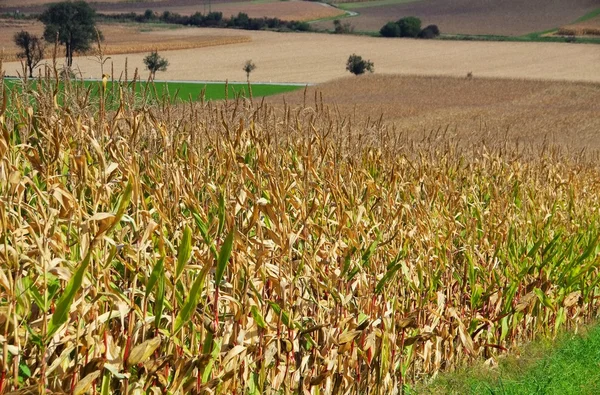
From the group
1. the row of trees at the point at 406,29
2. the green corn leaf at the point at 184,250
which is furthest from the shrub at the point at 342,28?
the green corn leaf at the point at 184,250

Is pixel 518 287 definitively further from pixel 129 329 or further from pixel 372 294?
pixel 129 329

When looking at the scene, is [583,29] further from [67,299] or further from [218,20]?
[67,299]

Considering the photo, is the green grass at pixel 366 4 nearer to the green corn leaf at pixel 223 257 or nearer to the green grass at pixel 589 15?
the green grass at pixel 589 15

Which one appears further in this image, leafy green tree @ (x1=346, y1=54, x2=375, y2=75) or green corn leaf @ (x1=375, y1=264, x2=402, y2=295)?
leafy green tree @ (x1=346, y1=54, x2=375, y2=75)

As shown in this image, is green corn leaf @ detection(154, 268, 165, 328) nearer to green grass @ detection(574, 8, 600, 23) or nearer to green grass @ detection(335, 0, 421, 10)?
green grass @ detection(574, 8, 600, 23)

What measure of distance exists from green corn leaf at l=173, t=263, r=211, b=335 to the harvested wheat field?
927 inches

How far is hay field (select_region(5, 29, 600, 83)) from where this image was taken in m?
69.2

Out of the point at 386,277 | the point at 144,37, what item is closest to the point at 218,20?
the point at 144,37

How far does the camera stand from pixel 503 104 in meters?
46.1

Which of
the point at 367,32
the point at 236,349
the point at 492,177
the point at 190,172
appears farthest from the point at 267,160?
the point at 367,32

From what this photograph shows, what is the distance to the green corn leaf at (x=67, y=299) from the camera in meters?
3.80

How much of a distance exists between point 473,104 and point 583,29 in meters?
55.7

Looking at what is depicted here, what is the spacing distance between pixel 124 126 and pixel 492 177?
4449 mm

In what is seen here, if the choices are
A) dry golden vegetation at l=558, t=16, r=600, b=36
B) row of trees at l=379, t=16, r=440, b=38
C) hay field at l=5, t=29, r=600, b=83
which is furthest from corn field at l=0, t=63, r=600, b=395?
row of trees at l=379, t=16, r=440, b=38
